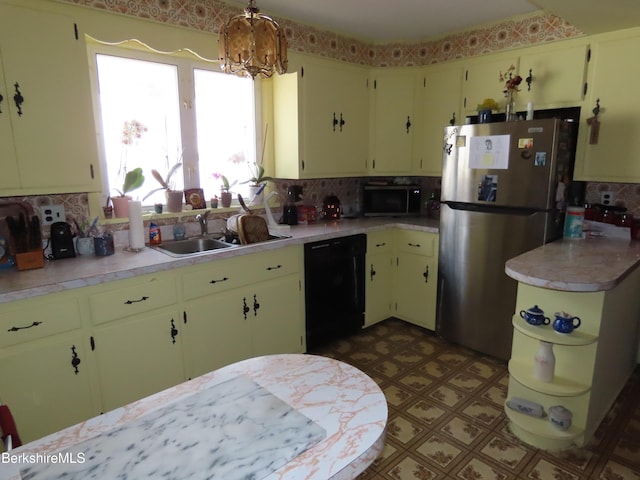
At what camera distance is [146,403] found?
3.50 ft

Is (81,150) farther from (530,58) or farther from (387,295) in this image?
(530,58)

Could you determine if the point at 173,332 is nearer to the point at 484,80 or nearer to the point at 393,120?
the point at 393,120

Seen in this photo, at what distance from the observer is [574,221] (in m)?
2.67

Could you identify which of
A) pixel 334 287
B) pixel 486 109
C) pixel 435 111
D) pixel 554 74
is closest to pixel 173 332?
pixel 334 287

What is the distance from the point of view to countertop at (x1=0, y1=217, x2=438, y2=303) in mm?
1794

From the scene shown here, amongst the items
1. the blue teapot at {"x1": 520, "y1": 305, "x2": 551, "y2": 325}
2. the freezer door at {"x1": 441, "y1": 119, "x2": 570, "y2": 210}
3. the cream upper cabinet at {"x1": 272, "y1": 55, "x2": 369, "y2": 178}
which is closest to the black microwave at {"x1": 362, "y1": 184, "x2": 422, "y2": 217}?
the cream upper cabinet at {"x1": 272, "y1": 55, "x2": 369, "y2": 178}

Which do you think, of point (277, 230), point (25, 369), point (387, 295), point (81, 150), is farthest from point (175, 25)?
point (387, 295)

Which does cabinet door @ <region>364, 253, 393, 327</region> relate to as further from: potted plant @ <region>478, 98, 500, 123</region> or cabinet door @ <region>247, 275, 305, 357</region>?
potted plant @ <region>478, 98, 500, 123</region>

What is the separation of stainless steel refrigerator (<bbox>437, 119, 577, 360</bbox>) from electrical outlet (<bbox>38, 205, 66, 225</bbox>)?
2489mm

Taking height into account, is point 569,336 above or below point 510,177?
below

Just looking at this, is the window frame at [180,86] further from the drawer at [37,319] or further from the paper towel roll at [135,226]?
the drawer at [37,319]

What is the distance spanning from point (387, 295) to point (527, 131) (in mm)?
1698

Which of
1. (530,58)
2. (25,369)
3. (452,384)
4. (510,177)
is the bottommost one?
(452,384)

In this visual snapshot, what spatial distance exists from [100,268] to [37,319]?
35 centimetres
